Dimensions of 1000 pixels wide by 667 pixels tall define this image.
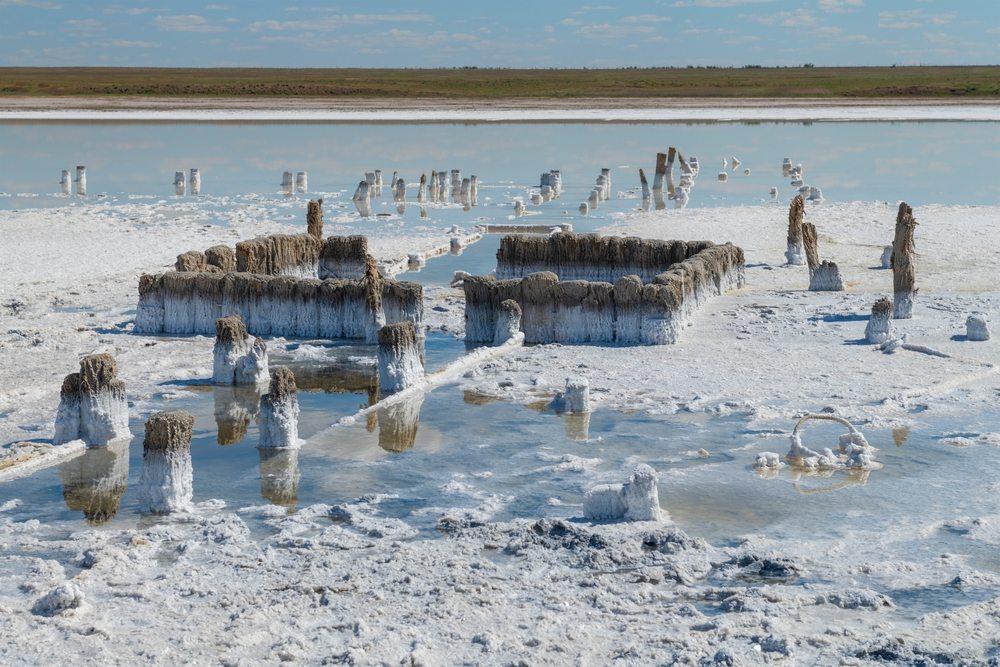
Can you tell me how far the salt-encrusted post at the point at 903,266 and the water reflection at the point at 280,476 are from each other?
23.7 feet

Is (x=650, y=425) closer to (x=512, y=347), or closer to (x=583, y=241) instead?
(x=512, y=347)

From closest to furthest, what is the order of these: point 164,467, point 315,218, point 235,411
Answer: point 164,467 → point 235,411 → point 315,218

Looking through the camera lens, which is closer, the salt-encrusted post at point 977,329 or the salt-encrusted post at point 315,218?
the salt-encrusted post at point 977,329

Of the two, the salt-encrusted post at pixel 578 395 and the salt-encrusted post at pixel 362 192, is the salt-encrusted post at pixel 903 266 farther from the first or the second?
the salt-encrusted post at pixel 362 192

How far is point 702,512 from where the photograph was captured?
7289 mm

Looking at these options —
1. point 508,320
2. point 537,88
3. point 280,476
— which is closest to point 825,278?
point 508,320

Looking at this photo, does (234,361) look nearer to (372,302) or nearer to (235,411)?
(235,411)

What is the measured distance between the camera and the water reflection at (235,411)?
360 inches

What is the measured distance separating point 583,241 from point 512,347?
12.1ft

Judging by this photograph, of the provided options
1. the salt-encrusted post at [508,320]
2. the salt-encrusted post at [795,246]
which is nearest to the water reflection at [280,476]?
the salt-encrusted post at [508,320]

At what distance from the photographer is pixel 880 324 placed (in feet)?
38.1

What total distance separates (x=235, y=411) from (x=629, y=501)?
4034mm

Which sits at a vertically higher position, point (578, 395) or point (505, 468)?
point (578, 395)

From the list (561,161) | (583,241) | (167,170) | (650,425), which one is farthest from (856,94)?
(650,425)
